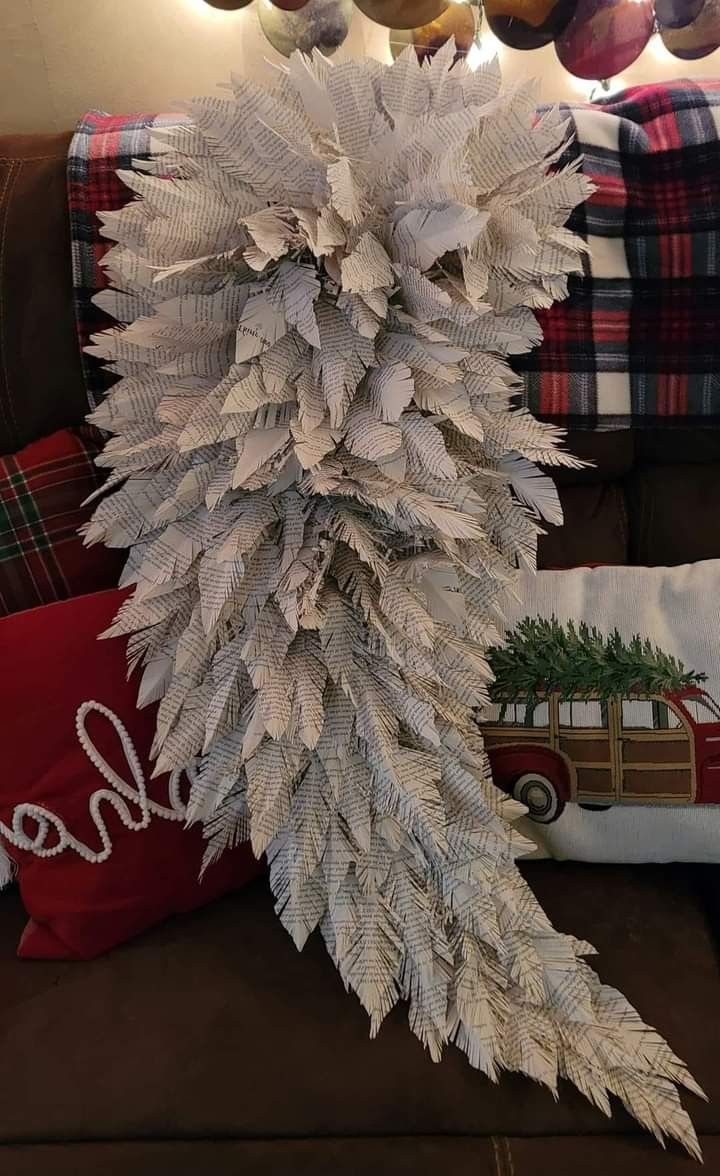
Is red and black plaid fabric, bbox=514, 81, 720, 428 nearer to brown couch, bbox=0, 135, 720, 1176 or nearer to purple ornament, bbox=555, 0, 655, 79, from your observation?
purple ornament, bbox=555, 0, 655, 79

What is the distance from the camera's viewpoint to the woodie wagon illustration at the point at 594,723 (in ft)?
2.96

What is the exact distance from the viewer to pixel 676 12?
105 cm

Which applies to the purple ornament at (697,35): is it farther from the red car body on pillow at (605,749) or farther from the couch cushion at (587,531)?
the red car body on pillow at (605,749)

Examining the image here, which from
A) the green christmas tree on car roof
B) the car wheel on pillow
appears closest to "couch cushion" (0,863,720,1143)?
the car wheel on pillow

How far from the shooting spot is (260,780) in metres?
0.76

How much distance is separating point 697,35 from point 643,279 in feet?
1.16

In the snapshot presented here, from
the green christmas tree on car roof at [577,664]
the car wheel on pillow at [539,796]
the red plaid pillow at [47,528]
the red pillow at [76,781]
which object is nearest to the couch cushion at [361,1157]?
the red pillow at [76,781]

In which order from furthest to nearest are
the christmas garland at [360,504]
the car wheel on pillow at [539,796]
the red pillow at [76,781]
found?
1. the car wheel on pillow at [539,796]
2. the red pillow at [76,781]
3. the christmas garland at [360,504]

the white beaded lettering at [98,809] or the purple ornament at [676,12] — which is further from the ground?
the purple ornament at [676,12]

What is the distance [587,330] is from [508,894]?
0.69m

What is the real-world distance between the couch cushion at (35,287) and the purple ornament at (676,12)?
77 centimetres

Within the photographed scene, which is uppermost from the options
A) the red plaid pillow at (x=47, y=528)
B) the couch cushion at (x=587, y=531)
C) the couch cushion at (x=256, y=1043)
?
the red plaid pillow at (x=47, y=528)

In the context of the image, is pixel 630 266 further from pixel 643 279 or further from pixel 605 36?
pixel 605 36

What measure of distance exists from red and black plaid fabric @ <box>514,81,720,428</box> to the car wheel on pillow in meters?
0.46
